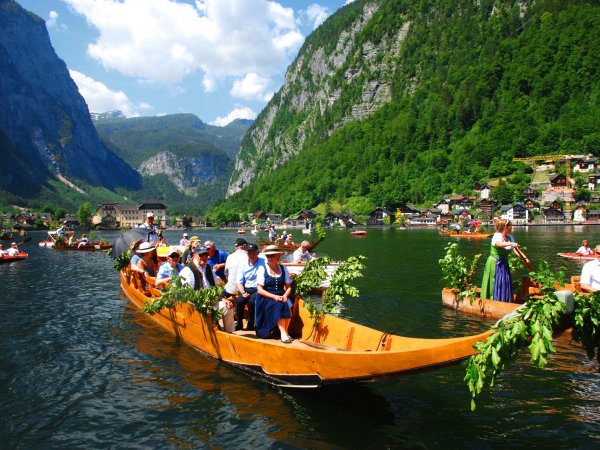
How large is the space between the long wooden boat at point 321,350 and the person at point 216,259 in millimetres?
2267

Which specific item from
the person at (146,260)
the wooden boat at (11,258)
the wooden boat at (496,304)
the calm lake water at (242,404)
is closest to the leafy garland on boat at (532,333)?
the calm lake water at (242,404)

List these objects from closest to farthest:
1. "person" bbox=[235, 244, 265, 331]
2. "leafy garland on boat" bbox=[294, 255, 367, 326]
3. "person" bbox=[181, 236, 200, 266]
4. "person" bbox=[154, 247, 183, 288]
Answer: "leafy garland on boat" bbox=[294, 255, 367, 326] < "person" bbox=[235, 244, 265, 331] < "person" bbox=[154, 247, 183, 288] < "person" bbox=[181, 236, 200, 266]

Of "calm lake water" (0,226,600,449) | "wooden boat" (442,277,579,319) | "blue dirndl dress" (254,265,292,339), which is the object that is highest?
"blue dirndl dress" (254,265,292,339)

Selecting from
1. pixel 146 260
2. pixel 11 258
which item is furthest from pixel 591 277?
pixel 11 258

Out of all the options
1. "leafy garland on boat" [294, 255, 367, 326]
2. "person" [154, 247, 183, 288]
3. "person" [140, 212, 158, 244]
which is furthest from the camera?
"person" [140, 212, 158, 244]

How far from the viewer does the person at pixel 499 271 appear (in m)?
15.1

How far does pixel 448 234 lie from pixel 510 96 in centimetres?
12902

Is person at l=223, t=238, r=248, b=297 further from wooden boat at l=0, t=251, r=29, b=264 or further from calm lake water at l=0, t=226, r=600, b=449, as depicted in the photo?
wooden boat at l=0, t=251, r=29, b=264

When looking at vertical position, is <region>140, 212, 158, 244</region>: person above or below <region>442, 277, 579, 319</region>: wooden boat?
above

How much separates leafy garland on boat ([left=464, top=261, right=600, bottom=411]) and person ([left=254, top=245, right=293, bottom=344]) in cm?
541

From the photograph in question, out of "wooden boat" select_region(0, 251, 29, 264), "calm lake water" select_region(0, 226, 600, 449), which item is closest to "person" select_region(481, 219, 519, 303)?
"calm lake water" select_region(0, 226, 600, 449)

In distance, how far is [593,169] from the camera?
157m

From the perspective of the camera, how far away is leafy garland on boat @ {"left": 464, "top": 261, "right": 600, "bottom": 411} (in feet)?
20.5

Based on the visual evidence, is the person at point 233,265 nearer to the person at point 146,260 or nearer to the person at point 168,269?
the person at point 168,269
